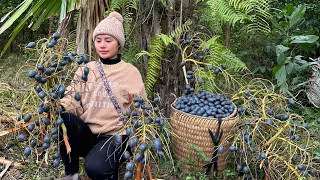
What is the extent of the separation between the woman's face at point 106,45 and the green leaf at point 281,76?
61.9 inches

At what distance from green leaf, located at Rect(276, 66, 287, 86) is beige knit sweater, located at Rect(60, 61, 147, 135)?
4.75ft

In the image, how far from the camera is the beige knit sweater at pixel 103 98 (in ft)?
6.18

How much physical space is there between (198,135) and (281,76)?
130 centimetres

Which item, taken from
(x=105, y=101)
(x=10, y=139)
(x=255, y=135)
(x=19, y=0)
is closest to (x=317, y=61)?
(x=255, y=135)

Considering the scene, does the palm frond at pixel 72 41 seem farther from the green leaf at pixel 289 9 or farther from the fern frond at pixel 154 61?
the green leaf at pixel 289 9

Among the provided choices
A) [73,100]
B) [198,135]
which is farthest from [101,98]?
[198,135]

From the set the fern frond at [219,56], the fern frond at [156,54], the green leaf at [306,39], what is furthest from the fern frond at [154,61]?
the green leaf at [306,39]

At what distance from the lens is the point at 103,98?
6.21ft

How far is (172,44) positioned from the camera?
238 centimetres

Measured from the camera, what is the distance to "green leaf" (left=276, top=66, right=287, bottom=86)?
2.87m

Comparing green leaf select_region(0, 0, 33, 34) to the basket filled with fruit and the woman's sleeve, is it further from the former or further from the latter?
the basket filled with fruit

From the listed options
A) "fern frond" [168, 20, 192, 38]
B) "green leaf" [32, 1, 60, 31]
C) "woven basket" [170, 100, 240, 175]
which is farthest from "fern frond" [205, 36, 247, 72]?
"green leaf" [32, 1, 60, 31]

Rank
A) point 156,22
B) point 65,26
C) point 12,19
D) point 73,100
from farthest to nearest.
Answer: point 65,26 < point 156,22 < point 73,100 < point 12,19

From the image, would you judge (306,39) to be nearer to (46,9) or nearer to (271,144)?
(271,144)
